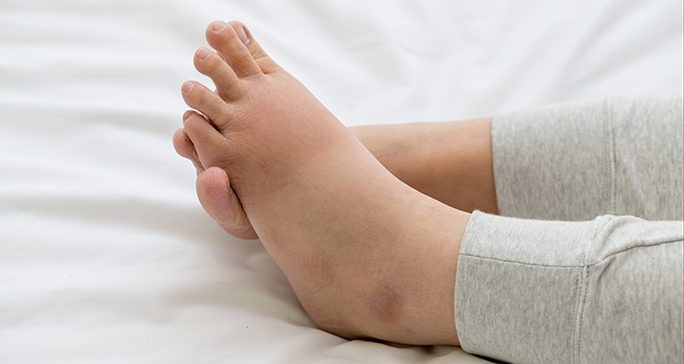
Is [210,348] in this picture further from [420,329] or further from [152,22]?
[152,22]

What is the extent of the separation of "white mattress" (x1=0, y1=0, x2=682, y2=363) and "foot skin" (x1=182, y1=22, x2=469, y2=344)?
36 millimetres

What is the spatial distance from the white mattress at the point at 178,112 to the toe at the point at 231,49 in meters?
0.15

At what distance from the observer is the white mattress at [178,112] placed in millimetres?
782

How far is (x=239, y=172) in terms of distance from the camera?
838 millimetres

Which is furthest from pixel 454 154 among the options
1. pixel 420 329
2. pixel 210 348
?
pixel 210 348

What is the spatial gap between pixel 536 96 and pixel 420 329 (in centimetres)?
43

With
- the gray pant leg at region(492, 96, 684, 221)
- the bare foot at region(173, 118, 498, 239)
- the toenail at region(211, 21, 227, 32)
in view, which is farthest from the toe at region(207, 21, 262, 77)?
the gray pant leg at region(492, 96, 684, 221)

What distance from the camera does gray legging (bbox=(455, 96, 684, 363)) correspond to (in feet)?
2.24

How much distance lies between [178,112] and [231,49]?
0.53 feet

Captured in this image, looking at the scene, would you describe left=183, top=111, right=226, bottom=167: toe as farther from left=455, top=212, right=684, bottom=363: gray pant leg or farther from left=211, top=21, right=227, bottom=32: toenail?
left=455, top=212, right=684, bottom=363: gray pant leg

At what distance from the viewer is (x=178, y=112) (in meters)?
1.01

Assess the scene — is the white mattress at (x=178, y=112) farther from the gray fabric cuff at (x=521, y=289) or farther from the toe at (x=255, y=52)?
the toe at (x=255, y=52)

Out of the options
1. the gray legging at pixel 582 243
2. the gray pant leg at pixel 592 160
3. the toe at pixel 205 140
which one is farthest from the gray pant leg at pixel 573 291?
the toe at pixel 205 140

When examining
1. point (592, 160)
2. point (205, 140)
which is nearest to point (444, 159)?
point (592, 160)
